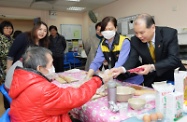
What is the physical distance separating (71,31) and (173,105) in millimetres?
6568

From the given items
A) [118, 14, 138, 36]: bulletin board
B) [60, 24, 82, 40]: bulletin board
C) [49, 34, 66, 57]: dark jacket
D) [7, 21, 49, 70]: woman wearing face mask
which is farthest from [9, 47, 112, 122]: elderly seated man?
[60, 24, 82, 40]: bulletin board

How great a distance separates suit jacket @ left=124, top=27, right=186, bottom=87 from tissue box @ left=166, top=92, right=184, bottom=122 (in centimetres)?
58

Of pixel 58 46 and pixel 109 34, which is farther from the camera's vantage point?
pixel 58 46

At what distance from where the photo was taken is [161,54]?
5.10ft

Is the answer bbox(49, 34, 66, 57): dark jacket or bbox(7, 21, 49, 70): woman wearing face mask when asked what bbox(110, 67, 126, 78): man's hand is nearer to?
bbox(7, 21, 49, 70): woman wearing face mask

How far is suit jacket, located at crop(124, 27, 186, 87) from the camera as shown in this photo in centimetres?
146

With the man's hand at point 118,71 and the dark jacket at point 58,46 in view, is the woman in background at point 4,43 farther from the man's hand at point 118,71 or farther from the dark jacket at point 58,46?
the man's hand at point 118,71

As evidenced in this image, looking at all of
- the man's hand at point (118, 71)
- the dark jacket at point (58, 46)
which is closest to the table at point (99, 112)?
the man's hand at point (118, 71)

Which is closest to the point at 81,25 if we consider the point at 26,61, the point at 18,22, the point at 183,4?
the point at 18,22

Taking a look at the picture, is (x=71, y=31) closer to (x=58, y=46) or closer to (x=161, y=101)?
(x=58, y=46)

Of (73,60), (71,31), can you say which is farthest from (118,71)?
(71,31)

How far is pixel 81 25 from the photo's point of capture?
7.39 meters

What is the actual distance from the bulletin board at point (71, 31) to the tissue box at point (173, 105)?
6.43m

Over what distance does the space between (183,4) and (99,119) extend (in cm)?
351
